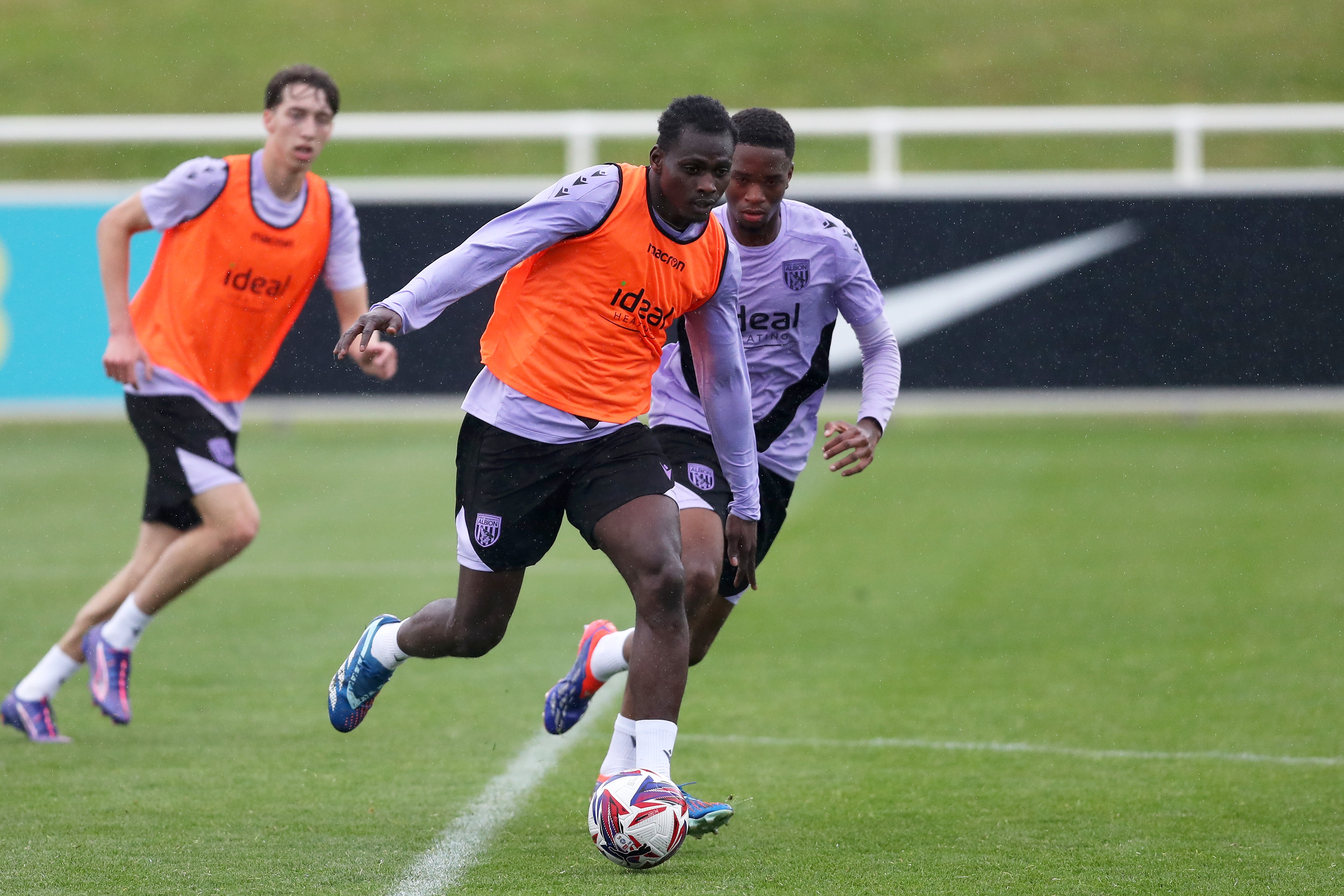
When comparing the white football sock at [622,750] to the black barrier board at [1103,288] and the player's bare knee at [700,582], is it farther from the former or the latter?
the black barrier board at [1103,288]

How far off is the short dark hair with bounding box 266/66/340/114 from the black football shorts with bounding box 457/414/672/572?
2.01 meters

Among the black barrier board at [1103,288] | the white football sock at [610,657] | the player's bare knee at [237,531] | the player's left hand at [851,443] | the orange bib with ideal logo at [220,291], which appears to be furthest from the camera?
the black barrier board at [1103,288]

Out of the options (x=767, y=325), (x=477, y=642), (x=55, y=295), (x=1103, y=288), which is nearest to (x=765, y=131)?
(x=767, y=325)

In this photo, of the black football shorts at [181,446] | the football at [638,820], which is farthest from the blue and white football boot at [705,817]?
the black football shorts at [181,446]

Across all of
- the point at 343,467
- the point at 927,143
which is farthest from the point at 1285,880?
the point at 927,143

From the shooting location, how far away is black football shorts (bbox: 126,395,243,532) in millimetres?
6301

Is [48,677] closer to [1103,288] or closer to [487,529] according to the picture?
[487,529]

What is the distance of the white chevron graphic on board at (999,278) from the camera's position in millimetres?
14172

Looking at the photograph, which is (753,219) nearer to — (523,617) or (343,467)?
(523,617)

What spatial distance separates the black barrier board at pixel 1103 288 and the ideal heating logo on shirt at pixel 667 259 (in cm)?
940

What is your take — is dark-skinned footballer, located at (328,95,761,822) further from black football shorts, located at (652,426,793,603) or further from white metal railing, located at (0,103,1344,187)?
white metal railing, located at (0,103,1344,187)

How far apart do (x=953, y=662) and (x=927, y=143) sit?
19.8 metres

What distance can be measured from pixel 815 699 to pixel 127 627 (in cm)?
260

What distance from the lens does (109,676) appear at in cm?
618
